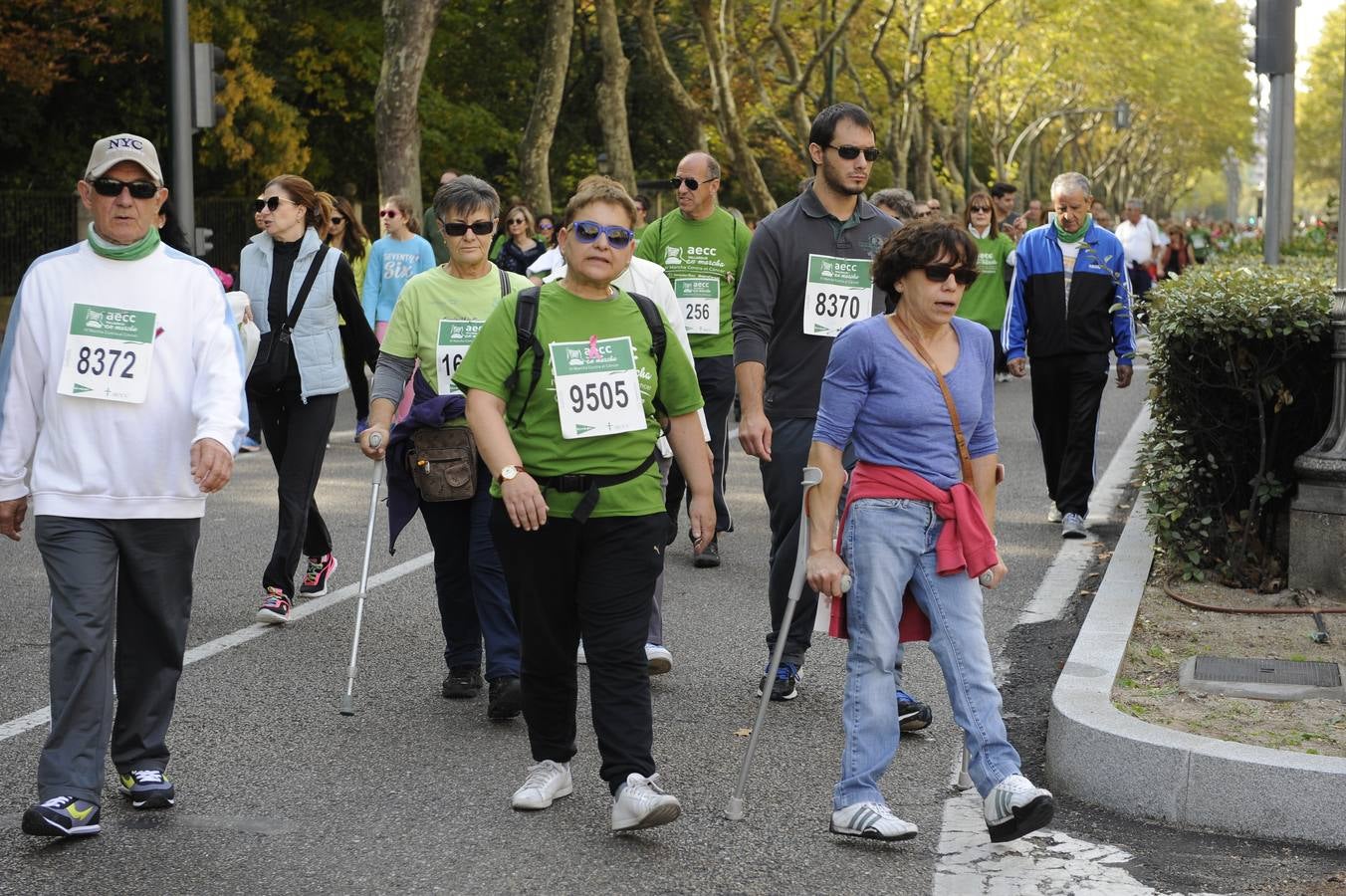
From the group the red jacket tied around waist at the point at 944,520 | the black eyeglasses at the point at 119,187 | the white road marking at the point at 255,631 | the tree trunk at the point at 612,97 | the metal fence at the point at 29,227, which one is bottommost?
the white road marking at the point at 255,631

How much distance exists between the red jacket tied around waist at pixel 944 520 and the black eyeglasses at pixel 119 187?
1.99 m

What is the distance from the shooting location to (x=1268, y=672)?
6539mm

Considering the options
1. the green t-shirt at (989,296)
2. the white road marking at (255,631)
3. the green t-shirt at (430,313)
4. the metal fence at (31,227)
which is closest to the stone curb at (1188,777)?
the green t-shirt at (430,313)

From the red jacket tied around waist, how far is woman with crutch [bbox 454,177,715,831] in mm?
407

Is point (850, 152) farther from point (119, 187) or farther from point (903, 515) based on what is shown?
point (119, 187)

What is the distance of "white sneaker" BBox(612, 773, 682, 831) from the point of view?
486cm

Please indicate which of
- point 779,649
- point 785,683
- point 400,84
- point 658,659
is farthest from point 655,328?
point 400,84

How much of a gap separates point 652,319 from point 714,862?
143 cm

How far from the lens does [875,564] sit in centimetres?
490

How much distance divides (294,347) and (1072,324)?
14.3ft

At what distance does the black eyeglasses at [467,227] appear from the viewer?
6.41m

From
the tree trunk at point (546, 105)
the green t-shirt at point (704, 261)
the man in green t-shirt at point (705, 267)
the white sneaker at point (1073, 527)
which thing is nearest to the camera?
the man in green t-shirt at point (705, 267)

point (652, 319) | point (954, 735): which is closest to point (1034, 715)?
point (954, 735)

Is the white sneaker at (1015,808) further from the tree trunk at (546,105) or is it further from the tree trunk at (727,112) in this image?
the tree trunk at (727,112)
